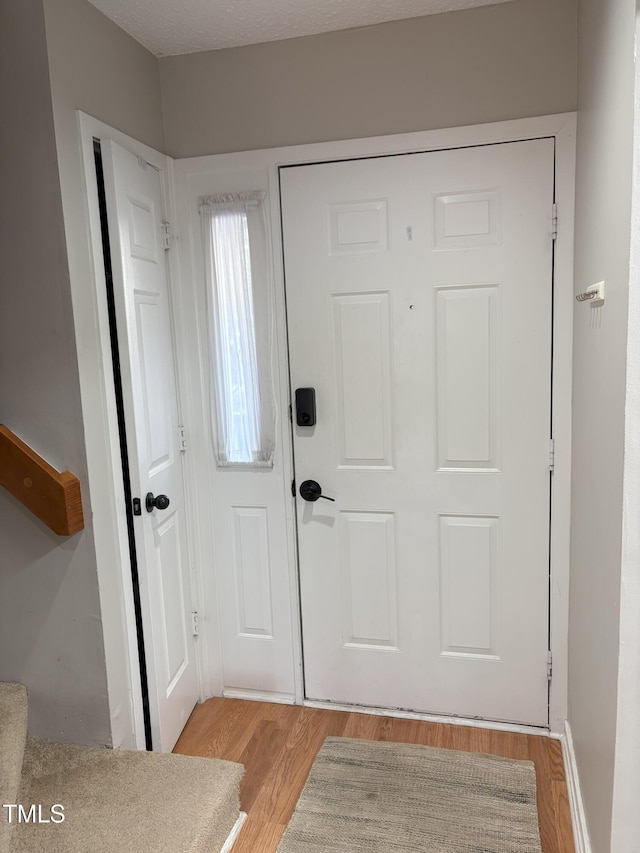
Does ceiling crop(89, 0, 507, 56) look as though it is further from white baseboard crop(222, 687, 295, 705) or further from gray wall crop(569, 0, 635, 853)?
white baseboard crop(222, 687, 295, 705)

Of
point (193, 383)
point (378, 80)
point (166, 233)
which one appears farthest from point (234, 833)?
point (378, 80)

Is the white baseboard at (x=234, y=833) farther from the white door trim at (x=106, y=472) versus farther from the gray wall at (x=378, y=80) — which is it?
the gray wall at (x=378, y=80)

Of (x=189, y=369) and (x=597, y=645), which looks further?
(x=189, y=369)

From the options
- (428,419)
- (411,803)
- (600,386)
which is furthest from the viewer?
(428,419)

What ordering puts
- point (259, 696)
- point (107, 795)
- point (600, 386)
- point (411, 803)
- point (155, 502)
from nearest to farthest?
point (600, 386), point (107, 795), point (411, 803), point (155, 502), point (259, 696)

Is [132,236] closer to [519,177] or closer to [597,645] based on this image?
[519,177]

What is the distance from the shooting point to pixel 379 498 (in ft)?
7.87

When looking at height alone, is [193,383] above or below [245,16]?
below

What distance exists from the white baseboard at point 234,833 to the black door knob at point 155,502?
3.26ft

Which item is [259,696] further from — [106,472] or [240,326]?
[240,326]

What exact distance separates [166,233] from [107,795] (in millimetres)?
1818

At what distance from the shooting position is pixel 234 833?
1.92 meters

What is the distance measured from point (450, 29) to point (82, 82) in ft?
3.86

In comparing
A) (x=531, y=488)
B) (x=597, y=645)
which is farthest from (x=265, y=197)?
(x=597, y=645)
